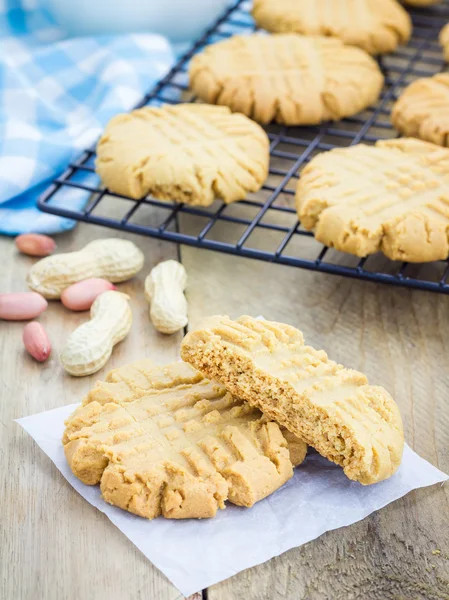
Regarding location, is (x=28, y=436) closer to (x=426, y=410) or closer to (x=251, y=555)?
(x=251, y=555)

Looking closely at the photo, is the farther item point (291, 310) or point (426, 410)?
point (291, 310)

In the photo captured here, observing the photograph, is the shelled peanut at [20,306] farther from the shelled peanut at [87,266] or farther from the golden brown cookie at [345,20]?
the golden brown cookie at [345,20]

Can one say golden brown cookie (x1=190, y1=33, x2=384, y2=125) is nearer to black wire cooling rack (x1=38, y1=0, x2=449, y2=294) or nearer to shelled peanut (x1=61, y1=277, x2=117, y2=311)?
black wire cooling rack (x1=38, y1=0, x2=449, y2=294)

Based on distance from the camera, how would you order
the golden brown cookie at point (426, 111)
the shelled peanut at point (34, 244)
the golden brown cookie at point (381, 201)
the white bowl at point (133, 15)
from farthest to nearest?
the white bowl at point (133, 15) → the golden brown cookie at point (426, 111) → the shelled peanut at point (34, 244) → the golden brown cookie at point (381, 201)

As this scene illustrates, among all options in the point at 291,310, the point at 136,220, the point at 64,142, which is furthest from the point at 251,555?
the point at 64,142

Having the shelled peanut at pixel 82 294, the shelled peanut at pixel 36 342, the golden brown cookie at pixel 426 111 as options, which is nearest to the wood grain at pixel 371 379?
the shelled peanut at pixel 82 294

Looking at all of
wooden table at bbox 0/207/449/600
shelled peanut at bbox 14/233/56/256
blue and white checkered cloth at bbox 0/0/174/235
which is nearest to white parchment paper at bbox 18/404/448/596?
wooden table at bbox 0/207/449/600
